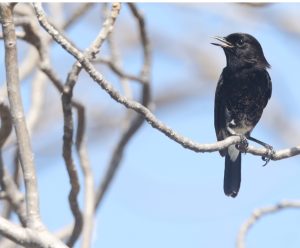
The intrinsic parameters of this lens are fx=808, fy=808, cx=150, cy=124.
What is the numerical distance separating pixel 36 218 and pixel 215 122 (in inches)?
78.2

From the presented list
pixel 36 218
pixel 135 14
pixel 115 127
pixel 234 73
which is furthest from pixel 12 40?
pixel 115 127

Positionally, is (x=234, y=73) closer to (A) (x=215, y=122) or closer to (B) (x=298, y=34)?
(A) (x=215, y=122)

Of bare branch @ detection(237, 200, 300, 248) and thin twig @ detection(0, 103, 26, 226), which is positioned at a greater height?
bare branch @ detection(237, 200, 300, 248)

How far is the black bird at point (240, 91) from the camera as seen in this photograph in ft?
14.3

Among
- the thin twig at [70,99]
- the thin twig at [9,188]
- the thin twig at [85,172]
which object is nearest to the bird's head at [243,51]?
the thin twig at [85,172]

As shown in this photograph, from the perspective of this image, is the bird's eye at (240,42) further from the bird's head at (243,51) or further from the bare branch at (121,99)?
the bare branch at (121,99)

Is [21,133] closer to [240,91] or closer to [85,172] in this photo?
[85,172]

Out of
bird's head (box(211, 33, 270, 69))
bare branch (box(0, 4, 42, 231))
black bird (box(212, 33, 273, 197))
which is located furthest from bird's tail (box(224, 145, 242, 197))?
bare branch (box(0, 4, 42, 231))

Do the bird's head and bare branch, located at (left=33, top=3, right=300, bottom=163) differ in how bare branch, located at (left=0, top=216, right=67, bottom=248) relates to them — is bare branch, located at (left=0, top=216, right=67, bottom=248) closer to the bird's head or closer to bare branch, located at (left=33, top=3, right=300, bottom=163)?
bare branch, located at (left=33, top=3, right=300, bottom=163)

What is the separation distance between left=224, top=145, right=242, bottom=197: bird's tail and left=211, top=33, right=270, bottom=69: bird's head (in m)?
0.47

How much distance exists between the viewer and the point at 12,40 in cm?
308

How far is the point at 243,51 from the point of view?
4.45m

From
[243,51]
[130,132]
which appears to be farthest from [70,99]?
[243,51]

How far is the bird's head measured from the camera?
4.44 m
